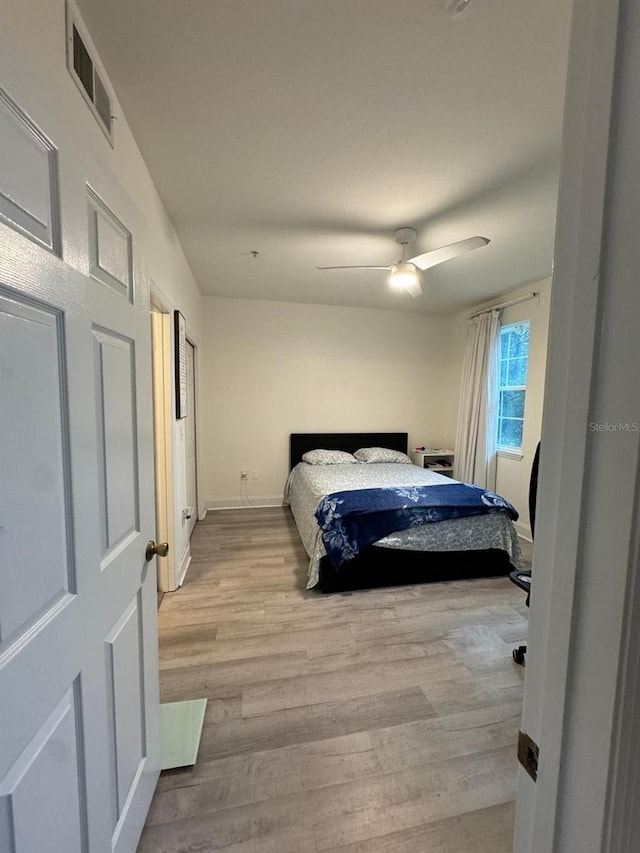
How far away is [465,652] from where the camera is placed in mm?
1957

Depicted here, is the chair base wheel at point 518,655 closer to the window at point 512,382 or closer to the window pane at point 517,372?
the window at point 512,382

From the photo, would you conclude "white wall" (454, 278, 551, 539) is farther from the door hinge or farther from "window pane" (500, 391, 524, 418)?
the door hinge

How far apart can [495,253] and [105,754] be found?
11.7 ft

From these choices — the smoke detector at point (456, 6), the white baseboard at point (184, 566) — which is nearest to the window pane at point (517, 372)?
the smoke detector at point (456, 6)

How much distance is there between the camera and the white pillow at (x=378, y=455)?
4.34 meters

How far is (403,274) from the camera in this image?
96.0 inches


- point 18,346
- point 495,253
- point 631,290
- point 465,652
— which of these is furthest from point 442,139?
point 465,652

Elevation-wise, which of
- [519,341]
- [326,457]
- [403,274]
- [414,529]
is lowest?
[414,529]

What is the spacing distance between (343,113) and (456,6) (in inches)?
21.1

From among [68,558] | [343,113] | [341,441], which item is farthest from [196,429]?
[68,558]

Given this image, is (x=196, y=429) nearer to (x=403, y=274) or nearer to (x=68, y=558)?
(x=403, y=274)

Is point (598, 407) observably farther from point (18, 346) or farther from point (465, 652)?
point (465, 652)

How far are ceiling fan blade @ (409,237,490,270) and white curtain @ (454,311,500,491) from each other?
194 centimetres

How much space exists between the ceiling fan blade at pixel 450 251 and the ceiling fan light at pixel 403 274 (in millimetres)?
55
